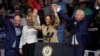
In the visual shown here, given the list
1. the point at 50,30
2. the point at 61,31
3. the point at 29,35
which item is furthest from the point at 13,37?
the point at 61,31

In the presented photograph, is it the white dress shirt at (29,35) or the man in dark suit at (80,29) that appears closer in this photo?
the man in dark suit at (80,29)

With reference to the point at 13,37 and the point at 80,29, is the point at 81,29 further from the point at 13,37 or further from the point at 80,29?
the point at 13,37

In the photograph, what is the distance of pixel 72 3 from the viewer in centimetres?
1216

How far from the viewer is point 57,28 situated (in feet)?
34.8

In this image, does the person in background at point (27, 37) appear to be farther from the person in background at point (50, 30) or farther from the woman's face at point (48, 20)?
the woman's face at point (48, 20)

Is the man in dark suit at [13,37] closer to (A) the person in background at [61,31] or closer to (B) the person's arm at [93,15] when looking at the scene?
(A) the person in background at [61,31]

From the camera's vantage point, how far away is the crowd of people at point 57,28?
10297mm

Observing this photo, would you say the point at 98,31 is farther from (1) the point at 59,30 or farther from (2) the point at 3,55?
(2) the point at 3,55

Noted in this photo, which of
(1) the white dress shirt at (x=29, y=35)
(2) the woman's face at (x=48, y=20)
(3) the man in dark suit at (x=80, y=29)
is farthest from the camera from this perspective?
(1) the white dress shirt at (x=29, y=35)

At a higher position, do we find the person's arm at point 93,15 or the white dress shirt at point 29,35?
the person's arm at point 93,15

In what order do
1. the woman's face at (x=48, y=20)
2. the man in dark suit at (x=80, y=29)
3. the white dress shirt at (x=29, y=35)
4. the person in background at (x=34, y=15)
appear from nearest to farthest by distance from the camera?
the man in dark suit at (x=80, y=29) → the woman's face at (x=48, y=20) → the white dress shirt at (x=29, y=35) → the person in background at (x=34, y=15)

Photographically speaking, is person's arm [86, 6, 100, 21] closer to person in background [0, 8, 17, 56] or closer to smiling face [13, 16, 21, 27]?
smiling face [13, 16, 21, 27]

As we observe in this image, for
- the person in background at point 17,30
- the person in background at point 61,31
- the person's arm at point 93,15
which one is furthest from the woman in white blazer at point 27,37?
the person's arm at point 93,15

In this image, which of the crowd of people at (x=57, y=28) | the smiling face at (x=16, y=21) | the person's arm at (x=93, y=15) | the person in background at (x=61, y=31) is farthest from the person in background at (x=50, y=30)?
the person's arm at (x=93, y=15)
